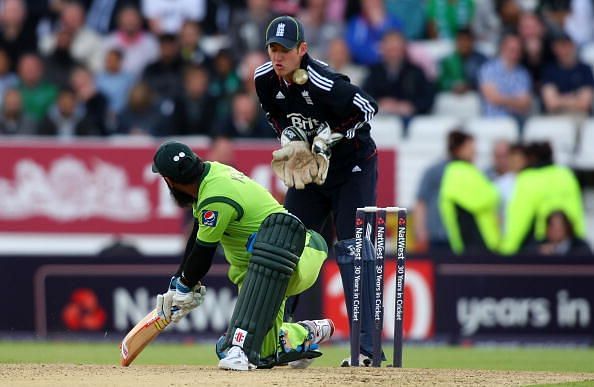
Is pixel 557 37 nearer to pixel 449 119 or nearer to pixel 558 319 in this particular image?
pixel 449 119

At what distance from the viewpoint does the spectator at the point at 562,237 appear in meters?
14.6

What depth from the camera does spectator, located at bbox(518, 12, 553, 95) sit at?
17516mm

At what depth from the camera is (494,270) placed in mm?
14188

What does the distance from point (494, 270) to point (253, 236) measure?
579cm

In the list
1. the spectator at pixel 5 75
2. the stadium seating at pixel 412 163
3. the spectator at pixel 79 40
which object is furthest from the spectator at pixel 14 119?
the stadium seating at pixel 412 163

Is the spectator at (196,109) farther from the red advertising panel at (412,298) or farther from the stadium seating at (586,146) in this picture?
the stadium seating at (586,146)

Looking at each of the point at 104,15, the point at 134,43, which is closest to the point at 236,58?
the point at 134,43

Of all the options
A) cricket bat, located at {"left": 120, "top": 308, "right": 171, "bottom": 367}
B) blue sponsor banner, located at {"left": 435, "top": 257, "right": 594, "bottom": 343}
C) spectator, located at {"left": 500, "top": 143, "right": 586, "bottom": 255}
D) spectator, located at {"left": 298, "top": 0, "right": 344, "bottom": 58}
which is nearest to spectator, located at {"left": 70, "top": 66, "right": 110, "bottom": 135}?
spectator, located at {"left": 298, "top": 0, "right": 344, "bottom": 58}

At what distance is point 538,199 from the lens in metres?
14.8

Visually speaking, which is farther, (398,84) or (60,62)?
(60,62)

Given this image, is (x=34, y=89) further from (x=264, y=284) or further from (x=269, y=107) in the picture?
(x=264, y=284)

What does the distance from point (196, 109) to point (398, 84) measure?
101 inches

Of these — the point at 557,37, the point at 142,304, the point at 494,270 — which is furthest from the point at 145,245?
the point at 557,37

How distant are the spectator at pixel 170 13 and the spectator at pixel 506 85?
4074mm
